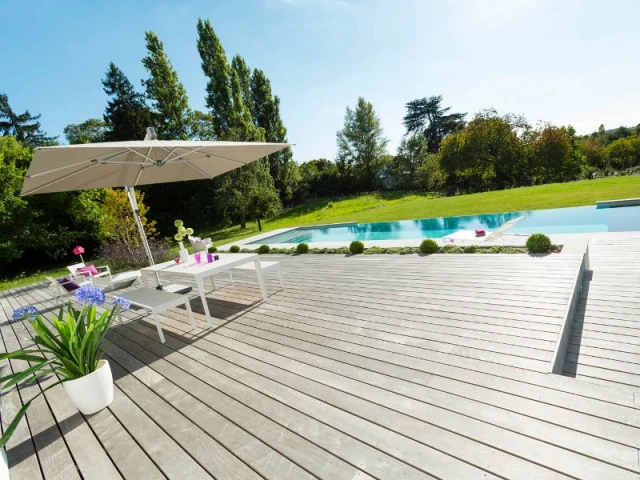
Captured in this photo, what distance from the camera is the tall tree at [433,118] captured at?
111 feet

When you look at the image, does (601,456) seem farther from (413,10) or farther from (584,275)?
(413,10)

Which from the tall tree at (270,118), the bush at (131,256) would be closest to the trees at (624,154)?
the tall tree at (270,118)

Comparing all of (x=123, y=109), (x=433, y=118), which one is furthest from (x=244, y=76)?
(x=433, y=118)

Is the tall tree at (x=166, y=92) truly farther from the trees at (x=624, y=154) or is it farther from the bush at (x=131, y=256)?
the trees at (x=624, y=154)

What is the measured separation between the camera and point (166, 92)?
61.8ft

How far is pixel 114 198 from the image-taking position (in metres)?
10.5

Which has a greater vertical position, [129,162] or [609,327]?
[129,162]

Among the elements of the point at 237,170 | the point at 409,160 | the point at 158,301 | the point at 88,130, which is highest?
the point at 88,130

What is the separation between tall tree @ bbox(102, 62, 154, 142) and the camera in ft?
64.0

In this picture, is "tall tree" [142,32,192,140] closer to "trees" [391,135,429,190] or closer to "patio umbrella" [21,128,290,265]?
"patio umbrella" [21,128,290,265]

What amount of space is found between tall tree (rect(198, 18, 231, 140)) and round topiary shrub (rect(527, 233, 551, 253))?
56.0 feet

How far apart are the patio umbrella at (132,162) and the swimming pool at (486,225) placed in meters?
7.69

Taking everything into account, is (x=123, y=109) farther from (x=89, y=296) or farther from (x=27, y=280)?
(x=89, y=296)

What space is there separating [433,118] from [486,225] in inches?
1067
